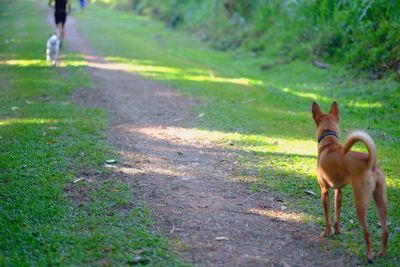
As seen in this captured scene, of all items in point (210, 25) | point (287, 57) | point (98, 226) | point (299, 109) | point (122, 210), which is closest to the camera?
point (98, 226)

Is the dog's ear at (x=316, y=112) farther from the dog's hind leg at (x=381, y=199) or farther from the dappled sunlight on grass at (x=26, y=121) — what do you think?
the dappled sunlight on grass at (x=26, y=121)

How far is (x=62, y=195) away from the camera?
5887 mm

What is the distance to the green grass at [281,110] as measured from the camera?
6160mm

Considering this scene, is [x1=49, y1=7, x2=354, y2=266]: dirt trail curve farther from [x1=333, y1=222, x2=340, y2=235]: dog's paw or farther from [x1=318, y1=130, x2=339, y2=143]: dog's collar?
[x1=318, y1=130, x2=339, y2=143]: dog's collar

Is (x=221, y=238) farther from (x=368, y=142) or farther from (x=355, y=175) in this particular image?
(x=368, y=142)

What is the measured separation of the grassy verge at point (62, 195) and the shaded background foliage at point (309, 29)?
6765 mm

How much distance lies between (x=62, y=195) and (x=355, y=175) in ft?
10.4

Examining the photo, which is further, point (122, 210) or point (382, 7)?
point (382, 7)

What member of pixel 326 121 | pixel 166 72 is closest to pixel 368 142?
pixel 326 121

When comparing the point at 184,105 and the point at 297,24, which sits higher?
the point at 297,24

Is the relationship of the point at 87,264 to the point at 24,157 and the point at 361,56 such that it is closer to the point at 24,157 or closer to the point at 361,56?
the point at 24,157

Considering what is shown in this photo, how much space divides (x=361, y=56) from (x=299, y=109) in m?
3.41

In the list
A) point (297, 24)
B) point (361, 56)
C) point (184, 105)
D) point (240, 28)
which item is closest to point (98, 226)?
point (184, 105)

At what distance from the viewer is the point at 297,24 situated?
55.7 ft
